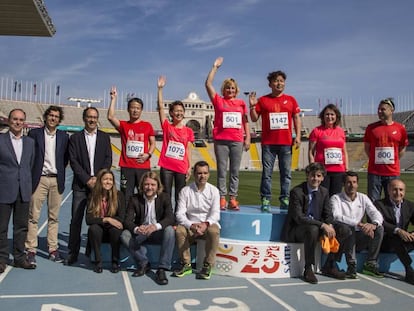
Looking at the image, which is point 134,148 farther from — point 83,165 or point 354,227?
point 354,227

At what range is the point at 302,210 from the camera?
4586mm

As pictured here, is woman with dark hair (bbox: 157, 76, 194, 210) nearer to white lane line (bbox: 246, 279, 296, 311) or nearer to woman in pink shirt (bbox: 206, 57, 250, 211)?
woman in pink shirt (bbox: 206, 57, 250, 211)

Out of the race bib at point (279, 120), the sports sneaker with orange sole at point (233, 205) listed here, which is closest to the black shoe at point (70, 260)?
the sports sneaker with orange sole at point (233, 205)

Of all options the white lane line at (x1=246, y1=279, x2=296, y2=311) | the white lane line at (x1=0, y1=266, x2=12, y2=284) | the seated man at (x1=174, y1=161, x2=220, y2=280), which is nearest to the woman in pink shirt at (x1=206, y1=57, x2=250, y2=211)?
the seated man at (x1=174, y1=161, x2=220, y2=280)

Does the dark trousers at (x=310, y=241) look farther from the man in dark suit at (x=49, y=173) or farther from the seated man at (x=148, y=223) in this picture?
the man in dark suit at (x=49, y=173)

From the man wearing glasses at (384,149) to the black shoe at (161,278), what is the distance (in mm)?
2994

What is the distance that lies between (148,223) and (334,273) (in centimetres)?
225

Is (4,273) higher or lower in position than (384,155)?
lower

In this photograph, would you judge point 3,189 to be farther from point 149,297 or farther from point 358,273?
point 358,273

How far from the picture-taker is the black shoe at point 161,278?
4.12m

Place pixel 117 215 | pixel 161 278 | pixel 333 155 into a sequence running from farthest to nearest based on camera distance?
1. pixel 333 155
2. pixel 117 215
3. pixel 161 278

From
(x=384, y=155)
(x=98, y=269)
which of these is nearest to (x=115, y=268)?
(x=98, y=269)

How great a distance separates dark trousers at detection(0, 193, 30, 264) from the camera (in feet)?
14.8

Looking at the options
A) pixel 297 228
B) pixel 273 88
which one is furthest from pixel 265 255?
pixel 273 88
